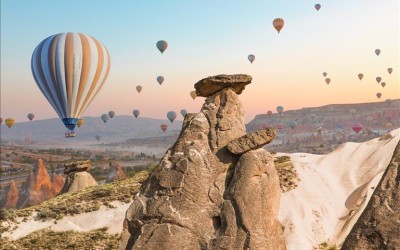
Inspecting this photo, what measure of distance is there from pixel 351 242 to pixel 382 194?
86cm

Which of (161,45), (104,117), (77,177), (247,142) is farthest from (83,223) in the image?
(104,117)

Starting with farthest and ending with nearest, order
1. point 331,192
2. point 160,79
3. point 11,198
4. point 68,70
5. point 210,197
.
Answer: point 160,79
point 11,198
point 68,70
point 331,192
point 210,197

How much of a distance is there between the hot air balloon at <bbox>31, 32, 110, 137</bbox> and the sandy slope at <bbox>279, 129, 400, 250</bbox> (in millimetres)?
26073

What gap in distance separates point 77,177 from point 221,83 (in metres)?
23.7

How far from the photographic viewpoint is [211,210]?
982 cm

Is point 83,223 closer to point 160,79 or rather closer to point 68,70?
point 68,70

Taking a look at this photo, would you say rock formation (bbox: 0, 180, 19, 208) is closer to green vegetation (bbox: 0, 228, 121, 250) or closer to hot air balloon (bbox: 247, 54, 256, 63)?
green vegetation (bbox: 0, 228, 121, 250)

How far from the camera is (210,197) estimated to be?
9945 mm

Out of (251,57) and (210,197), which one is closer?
(210,197)

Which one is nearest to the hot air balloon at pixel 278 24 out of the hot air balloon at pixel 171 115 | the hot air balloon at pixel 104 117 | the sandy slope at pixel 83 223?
the hot air balloon at pixel 171 115

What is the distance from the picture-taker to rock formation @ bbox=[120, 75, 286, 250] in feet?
30.9

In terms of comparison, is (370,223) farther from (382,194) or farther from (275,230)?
(275,230)

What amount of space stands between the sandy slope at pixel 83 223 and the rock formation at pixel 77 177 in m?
7.50

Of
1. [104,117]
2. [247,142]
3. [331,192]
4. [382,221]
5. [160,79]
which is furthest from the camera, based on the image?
[104,117]
